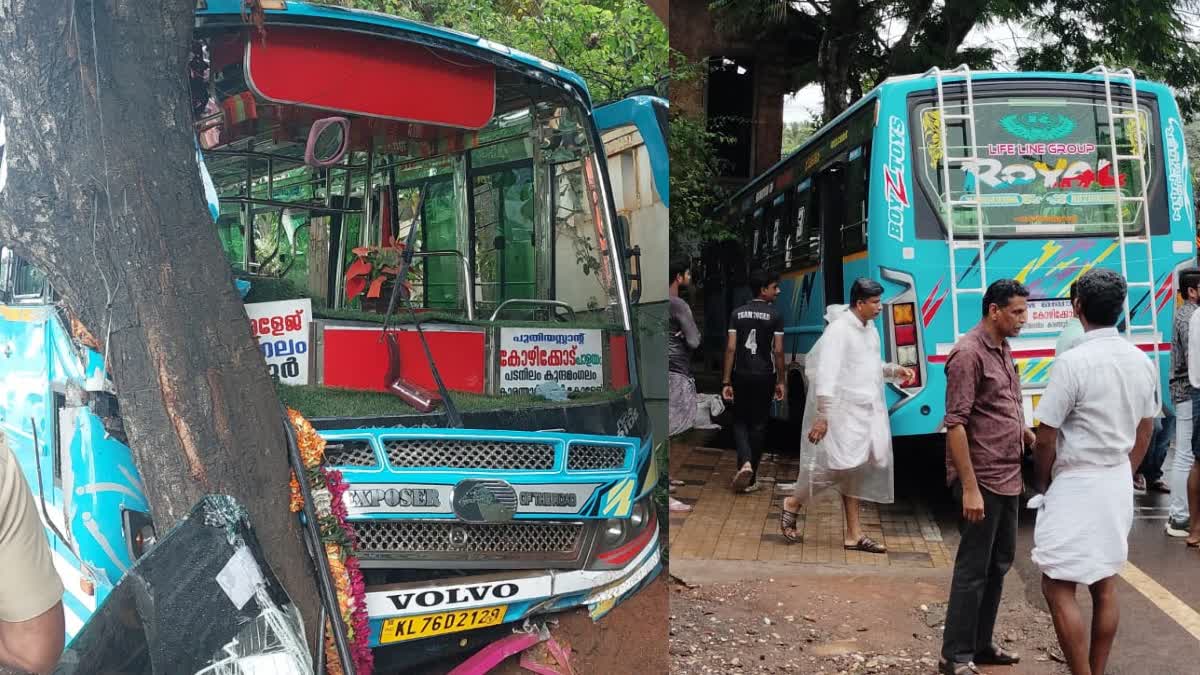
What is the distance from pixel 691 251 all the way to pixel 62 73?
15.8 ft

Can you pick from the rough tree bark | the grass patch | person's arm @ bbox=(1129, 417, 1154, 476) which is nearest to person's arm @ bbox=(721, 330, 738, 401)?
person's arm @ bbox=(1129, 417, 1154, 476)

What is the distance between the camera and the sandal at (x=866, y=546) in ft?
17.9

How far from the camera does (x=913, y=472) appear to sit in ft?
26.2

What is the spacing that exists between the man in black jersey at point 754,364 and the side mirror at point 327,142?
4.29m

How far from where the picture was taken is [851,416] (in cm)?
534

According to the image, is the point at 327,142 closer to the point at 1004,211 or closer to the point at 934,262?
the point at 934,262

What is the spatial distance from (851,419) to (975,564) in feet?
5.72

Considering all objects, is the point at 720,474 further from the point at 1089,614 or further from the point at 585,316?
the point at 585,316

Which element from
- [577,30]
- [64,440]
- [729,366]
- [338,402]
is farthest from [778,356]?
[64,440]

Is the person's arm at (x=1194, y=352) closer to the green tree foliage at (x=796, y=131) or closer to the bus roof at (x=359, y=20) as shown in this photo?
the bus roof at (x=359, y=20)

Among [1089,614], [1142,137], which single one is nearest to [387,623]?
[1089,614]

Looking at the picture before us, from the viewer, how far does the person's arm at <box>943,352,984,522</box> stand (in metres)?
3.56

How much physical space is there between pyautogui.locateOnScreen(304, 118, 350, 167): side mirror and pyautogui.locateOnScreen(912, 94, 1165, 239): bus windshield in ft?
14.0

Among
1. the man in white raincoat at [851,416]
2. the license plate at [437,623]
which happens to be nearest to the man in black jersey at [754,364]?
the man in white raincoat at [851,416]
